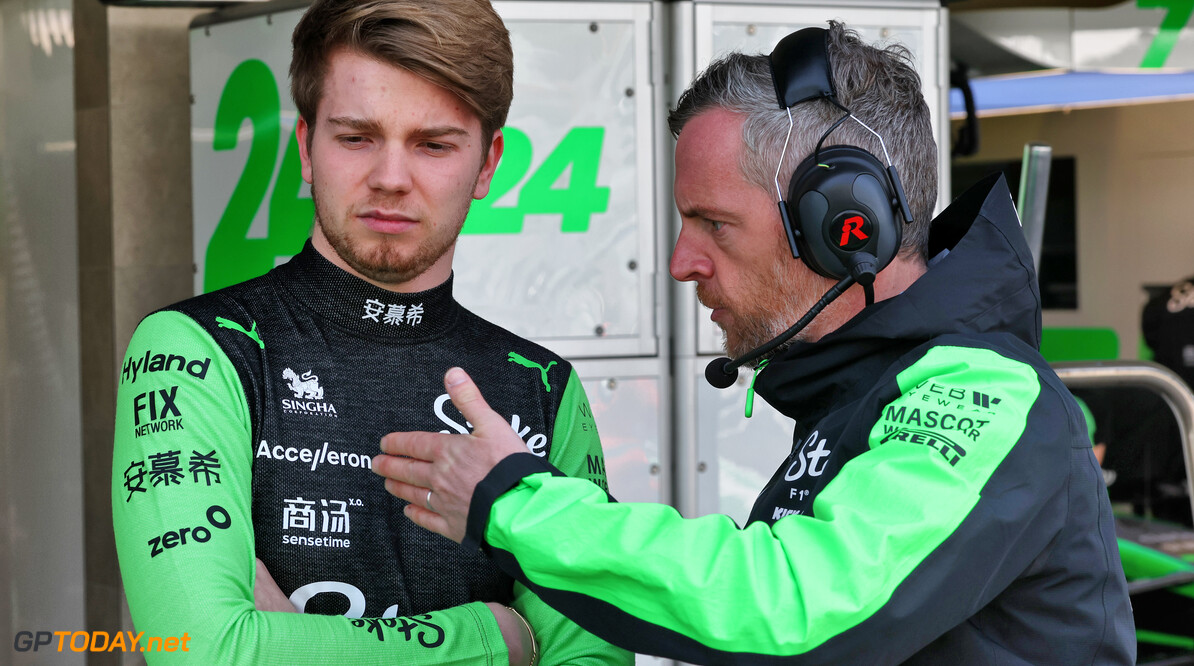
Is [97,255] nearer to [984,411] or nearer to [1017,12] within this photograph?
[984,411]

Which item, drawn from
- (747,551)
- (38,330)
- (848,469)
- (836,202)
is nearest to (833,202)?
(836,202)

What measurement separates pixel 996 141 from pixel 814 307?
660cm

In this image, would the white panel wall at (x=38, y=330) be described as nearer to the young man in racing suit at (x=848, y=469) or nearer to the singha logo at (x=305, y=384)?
the singha logo at (x=305, y=384)

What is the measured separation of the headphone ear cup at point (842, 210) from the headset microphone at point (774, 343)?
20 millimetres

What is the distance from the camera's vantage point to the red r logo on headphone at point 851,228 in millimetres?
1253

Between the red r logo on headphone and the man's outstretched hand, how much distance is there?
0.46 metres

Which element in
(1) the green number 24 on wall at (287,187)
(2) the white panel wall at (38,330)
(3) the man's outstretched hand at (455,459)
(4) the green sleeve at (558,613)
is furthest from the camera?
(2) the white panel wall at (38,330)

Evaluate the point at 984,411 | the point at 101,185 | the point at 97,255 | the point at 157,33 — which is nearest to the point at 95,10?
the point at 157,33

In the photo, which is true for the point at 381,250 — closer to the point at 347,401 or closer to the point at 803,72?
the point at 347,401

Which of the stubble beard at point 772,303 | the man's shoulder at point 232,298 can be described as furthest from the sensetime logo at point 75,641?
the stubble beard at point 772,303

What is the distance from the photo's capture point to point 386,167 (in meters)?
1.50

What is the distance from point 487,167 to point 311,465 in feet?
1.78

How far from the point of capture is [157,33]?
292 cm

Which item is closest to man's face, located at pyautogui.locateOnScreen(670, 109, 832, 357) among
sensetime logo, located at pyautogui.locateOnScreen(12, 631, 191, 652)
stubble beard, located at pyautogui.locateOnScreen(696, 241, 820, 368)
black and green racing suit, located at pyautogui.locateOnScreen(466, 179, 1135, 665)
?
stubble beard, located at pyautogui.locateOnScreen(696, 241, 820, 368)
